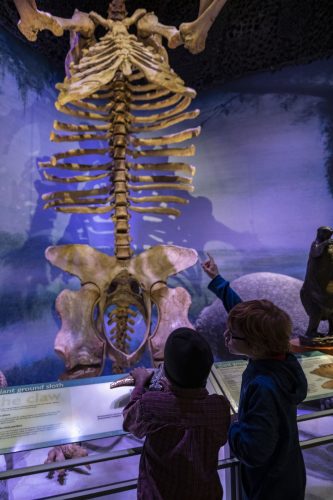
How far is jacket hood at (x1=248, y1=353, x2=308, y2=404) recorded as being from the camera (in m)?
1.20

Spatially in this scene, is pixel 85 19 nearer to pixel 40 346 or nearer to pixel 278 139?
pixel 278 139

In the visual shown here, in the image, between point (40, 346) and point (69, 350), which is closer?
point (69, 350)

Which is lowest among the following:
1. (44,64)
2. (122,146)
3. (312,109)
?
(122,146)

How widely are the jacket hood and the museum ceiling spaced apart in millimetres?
4296

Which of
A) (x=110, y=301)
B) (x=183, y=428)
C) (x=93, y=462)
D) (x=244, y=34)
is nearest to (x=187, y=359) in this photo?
(x=183, y=428)

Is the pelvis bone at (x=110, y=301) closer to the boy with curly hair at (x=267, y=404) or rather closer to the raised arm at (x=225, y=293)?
the raised arm at (x=225, y=293)

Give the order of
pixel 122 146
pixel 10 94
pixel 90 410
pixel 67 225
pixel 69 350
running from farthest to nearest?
pixel 67 225 → pixel 10 94 → pixel 122 146 → pixel 69 350 → pixel 90 410

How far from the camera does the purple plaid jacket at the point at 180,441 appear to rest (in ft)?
3.60

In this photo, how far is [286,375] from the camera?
4.00 ft

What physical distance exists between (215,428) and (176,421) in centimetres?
13

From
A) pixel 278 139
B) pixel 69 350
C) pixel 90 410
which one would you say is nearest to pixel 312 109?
pixel 278 139

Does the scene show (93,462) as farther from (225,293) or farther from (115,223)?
(115,223)

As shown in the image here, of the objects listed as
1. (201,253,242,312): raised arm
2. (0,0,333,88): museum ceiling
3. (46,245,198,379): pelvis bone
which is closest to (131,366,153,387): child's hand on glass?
(201,253,242,312): raised arm

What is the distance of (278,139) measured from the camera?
469cm
